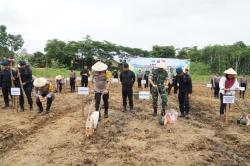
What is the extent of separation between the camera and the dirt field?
26.4 feet

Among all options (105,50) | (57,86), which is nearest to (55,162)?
(57,86)

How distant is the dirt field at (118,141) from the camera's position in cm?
804

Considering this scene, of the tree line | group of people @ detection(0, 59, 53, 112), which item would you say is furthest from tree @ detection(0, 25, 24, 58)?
group of people @ detection(0, 59, 53, 112)

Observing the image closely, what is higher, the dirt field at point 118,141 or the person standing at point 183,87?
the person standing at point 183,87

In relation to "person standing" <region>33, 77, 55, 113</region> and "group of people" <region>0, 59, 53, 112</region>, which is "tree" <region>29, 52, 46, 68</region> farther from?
"person standing" <region>33, 77, 55, 113</region>

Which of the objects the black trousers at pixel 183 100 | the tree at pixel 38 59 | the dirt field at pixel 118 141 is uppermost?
the tree at pixel 38 59

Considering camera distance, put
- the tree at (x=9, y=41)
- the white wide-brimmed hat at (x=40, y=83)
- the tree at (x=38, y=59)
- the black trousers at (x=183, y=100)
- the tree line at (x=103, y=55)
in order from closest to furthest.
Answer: the white wide-brimmed hat at (x=40, y=83), the black trousers at (x=183, y=100), the tree at (x=9, y=41), the tree line at (x=103, y=55), the tree at (x=38, y=59)

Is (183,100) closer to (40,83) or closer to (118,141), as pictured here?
(118,141)

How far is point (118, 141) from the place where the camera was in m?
9.45

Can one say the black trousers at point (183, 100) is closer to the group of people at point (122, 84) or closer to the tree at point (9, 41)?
the group of people at point (122, 84)

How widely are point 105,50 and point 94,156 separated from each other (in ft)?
149

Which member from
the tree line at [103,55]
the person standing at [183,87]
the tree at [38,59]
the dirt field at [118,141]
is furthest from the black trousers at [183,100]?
the tree at [38,59]

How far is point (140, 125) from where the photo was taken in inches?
453

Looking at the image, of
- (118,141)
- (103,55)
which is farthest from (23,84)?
(103,55)
